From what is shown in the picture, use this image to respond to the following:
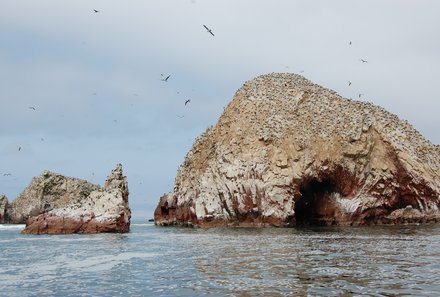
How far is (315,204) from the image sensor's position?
2904 inches

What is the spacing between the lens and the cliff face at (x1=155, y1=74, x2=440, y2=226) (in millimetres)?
68625

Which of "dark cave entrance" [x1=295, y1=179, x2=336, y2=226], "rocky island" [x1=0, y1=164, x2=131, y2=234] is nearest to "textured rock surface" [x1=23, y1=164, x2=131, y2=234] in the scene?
"rocky island" [x1=0, y1=164, x2=131, y2=234]

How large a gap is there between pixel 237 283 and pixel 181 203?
6398 centimetres

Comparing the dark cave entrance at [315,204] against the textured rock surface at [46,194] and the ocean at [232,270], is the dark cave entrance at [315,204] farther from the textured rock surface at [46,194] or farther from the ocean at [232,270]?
the textured rock surface at [46,194]

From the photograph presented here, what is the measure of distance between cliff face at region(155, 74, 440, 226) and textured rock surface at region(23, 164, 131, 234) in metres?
15.6

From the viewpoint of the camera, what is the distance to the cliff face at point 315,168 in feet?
225

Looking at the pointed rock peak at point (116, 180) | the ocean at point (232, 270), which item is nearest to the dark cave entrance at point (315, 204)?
the pointed rock peak at point (116, 180)

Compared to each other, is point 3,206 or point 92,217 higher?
point 3,206

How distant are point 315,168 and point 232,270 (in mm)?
47208

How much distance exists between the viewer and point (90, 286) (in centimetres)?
2108

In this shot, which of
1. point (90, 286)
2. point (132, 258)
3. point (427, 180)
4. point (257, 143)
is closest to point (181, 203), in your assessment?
point (257, 143)

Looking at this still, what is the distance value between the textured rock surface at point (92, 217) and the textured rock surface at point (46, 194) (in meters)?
58.7

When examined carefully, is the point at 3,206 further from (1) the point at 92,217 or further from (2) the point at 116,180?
(1) the point at 92,217

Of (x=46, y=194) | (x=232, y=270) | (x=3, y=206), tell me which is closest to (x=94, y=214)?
(x=232, y=270)
